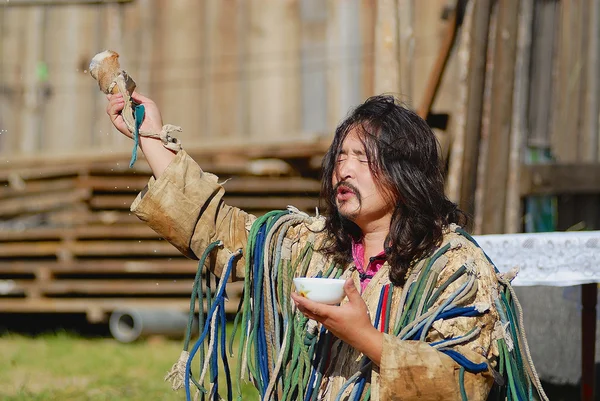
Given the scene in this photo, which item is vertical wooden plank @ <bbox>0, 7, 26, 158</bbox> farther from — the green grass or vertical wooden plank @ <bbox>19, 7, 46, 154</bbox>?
the green grass

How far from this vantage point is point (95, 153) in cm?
827

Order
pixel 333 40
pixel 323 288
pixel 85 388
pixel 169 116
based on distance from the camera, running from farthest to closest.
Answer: pixel 169 116, pixel 333 40, pixel 85 388, pixel 323 288

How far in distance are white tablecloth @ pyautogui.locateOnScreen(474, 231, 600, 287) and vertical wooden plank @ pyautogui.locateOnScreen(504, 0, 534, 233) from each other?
66.6 inches

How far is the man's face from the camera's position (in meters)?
2.58

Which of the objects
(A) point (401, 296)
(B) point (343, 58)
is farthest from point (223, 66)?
(A) point (401, 296)

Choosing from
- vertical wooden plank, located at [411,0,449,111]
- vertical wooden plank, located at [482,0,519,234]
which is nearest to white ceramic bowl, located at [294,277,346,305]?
vertical wooden plank, located at [482,0,519,234]

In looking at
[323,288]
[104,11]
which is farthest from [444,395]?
[104,11]

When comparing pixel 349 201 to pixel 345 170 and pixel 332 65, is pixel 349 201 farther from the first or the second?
pixel 332 65

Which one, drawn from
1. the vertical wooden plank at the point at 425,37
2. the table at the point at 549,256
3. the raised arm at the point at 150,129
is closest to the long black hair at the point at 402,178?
the raised arm at the point at 150,129

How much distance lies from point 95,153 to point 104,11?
2.05m

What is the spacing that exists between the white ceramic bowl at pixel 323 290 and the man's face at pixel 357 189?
0.36m

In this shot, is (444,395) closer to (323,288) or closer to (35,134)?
(323,288)

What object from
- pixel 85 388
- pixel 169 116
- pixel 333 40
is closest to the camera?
pixel 85 388

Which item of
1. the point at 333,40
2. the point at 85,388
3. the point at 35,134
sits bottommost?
the point at 85,388
